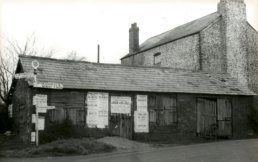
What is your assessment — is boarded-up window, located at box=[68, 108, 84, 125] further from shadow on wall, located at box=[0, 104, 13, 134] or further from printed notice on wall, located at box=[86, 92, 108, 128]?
shadow on wall, located at box=[0, 104, 13, 134]

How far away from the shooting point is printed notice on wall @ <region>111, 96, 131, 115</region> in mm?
23547

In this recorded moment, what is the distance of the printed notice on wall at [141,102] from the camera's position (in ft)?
80.0

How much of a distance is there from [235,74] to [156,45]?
8274mm

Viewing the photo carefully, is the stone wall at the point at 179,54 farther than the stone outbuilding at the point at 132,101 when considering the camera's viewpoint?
Yes

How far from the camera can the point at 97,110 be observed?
906 inches

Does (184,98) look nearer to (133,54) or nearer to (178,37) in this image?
(178,37)

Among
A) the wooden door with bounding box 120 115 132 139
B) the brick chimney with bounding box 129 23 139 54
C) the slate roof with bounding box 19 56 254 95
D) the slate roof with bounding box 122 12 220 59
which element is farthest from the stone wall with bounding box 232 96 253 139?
the brick chimney with bounding box 129 23 139 54

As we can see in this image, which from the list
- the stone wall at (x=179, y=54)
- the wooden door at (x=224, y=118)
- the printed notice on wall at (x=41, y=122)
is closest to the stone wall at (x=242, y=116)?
the wooden door at (x=224, y=118)

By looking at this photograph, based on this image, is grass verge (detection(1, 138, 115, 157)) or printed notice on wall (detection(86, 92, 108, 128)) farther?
printed notice on wall (detection(86, 92, 108, 128))

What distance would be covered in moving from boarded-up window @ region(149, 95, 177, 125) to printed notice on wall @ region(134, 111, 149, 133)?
1.16 ft

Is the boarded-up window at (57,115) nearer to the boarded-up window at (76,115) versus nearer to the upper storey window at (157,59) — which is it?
the boarded-up window at (76,115)

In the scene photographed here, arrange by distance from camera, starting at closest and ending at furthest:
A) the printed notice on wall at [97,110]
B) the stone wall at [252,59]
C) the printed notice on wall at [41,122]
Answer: the printed notice on wall at [41,122], the printed notice on wall at [97,110], the stone wall at [252,59]

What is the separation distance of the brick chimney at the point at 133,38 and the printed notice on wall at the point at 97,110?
1851cm

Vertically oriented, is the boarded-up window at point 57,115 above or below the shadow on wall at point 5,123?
above
